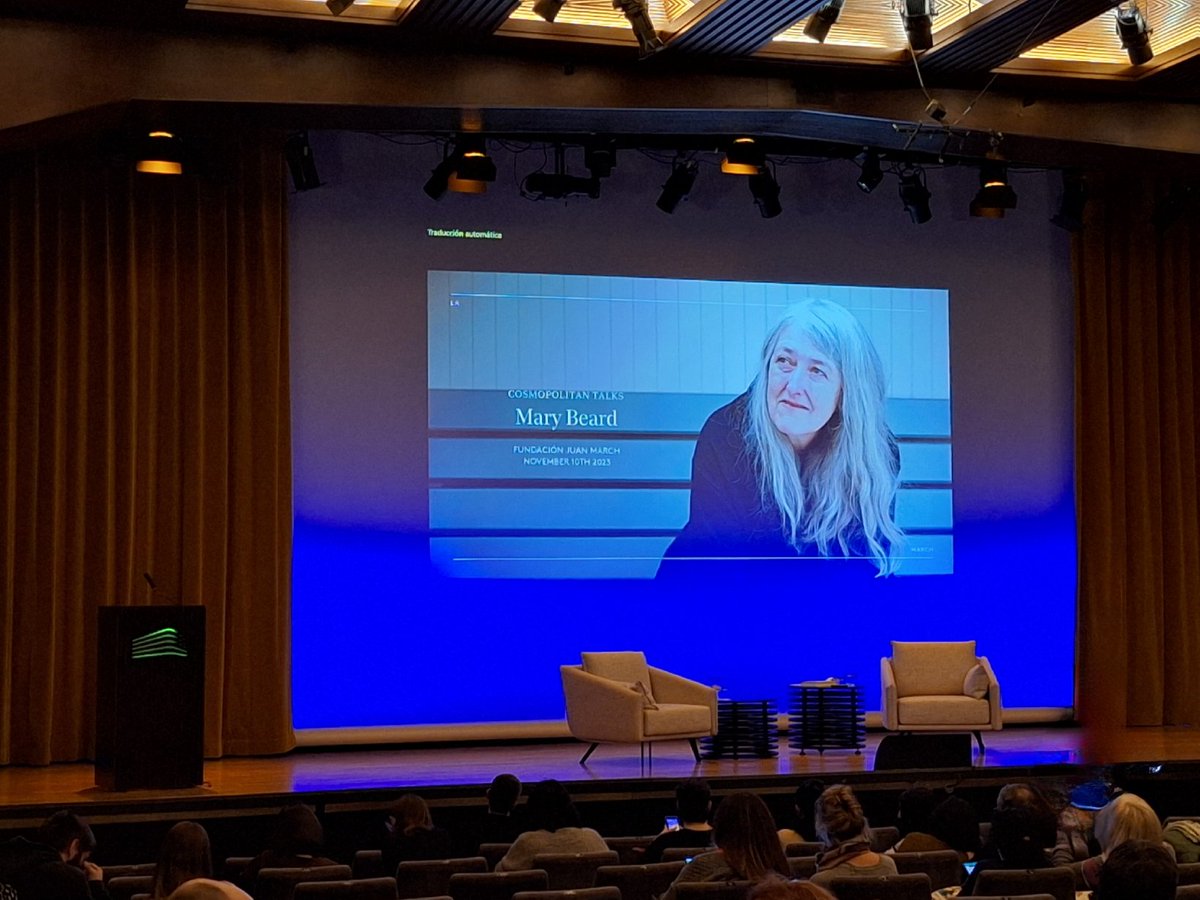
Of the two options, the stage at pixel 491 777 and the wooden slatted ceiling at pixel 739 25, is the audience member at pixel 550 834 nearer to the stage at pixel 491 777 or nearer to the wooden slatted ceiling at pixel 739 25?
the stage at pixel 491 777

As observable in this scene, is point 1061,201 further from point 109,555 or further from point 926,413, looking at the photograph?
point 109,555

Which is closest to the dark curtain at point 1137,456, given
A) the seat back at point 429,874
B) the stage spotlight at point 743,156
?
the stage spotlight at point 743,156

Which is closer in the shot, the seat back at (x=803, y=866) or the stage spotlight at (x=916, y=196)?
the seat back at (x=803, y=866)

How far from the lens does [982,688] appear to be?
30.6ft

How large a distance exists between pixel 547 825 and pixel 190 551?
4.72 m

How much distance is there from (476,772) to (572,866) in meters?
3.72

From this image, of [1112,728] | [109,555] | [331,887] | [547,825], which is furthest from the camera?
[1112,728]

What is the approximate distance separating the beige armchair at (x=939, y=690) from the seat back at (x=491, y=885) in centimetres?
531

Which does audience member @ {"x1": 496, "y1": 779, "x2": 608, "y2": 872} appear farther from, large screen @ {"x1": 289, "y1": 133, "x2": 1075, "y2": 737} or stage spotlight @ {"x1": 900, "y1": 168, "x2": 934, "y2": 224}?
stage spotlight @ {"x1": 900, "y1": 168, "x2": 934, "y2": 224}

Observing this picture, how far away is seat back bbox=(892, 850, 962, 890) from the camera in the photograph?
456 centimetres

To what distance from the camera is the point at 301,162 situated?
915 centimetres

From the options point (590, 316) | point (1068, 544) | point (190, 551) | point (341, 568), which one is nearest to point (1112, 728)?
point (1068, 544)

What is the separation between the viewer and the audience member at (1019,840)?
4.08m

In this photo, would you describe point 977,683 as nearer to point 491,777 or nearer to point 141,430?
point 491,777
